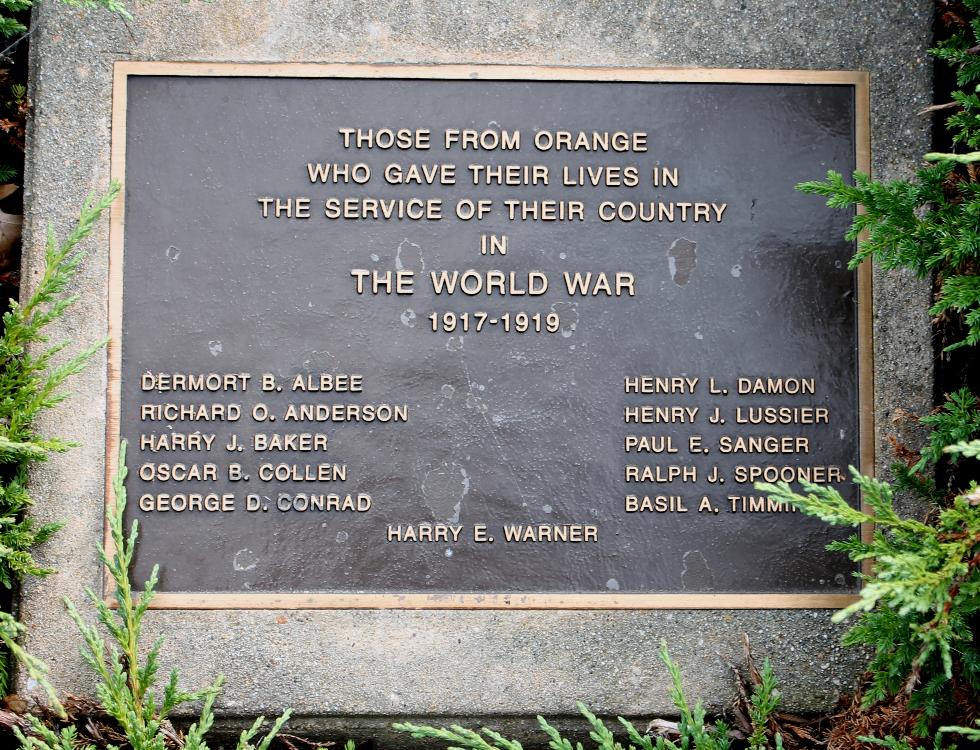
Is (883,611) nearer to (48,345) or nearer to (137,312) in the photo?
(137,312)

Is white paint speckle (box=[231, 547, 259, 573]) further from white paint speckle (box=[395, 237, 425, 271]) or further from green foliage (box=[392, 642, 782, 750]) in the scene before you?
white paint speckle (box=[395, 237, 425, 271])

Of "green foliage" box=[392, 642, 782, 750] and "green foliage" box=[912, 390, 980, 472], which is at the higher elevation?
"green foliage" box=[912, 390, 980, 472]

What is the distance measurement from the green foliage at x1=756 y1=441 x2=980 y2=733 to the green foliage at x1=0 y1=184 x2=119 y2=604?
265cm

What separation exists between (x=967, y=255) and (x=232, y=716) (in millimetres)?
3383

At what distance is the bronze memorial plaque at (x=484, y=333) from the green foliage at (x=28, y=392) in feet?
0.75

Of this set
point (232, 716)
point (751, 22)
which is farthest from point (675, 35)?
point (232, 716)

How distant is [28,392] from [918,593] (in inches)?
129

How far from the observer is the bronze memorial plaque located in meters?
3.26

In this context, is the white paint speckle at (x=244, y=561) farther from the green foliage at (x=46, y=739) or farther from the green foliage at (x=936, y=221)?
the green foliage at (x=936, y=221)

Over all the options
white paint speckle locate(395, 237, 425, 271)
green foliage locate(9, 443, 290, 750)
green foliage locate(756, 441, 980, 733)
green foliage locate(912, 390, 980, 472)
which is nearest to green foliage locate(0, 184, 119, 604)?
green foliage locate(9, 443, 290, 750)

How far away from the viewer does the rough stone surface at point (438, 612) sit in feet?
10.6

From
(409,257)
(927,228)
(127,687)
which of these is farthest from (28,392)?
(927,228)

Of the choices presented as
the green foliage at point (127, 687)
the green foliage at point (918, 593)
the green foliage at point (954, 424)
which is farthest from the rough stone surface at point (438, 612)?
the green foliage at point (918, 593)

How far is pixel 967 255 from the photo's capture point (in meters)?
2.92
